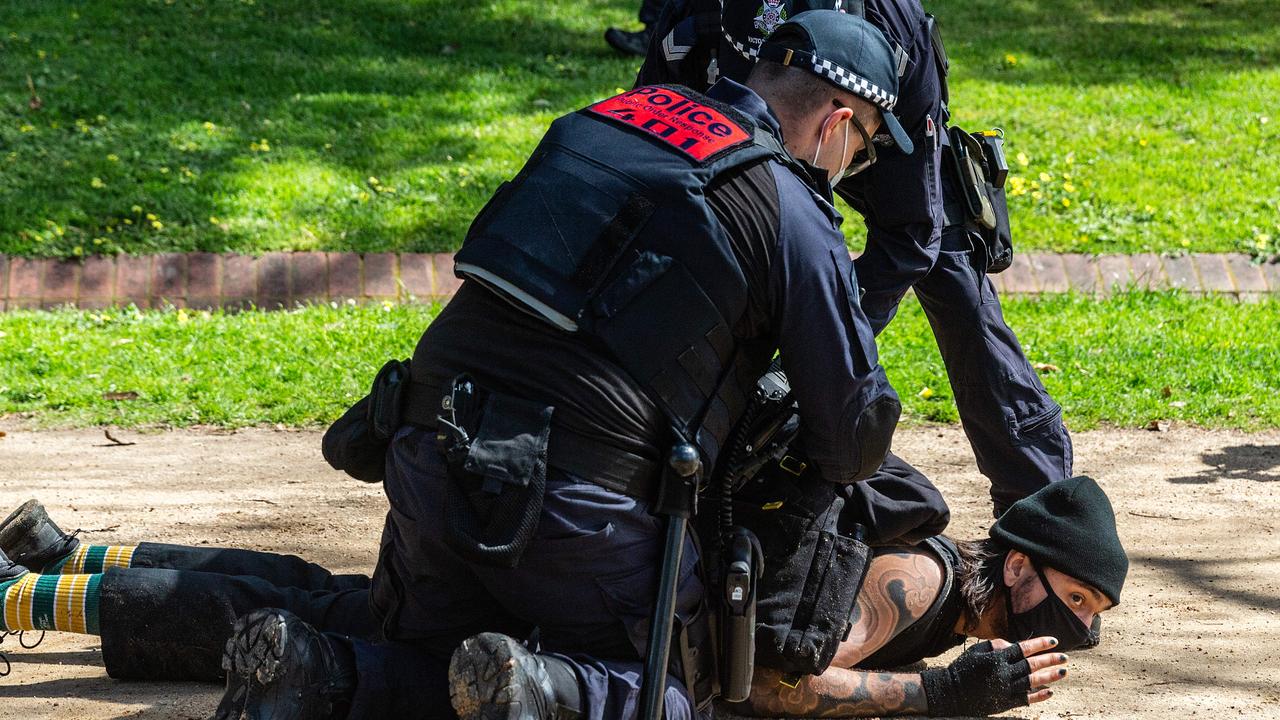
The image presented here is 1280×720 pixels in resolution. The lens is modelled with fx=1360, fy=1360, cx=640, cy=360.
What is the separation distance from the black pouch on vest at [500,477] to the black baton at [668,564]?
0.83ft

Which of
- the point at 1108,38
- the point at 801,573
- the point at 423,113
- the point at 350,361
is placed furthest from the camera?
the point at 1108,38

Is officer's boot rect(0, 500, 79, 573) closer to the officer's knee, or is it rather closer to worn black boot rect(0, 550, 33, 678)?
worn black boot rect(0, 550, 33, 678)

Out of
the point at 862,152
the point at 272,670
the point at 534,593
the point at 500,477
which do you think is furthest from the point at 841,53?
the point at 272,670

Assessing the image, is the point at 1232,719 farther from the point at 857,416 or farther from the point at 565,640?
the point at 565,640

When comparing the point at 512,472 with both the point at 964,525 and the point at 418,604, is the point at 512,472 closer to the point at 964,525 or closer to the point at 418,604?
the point at 418,604

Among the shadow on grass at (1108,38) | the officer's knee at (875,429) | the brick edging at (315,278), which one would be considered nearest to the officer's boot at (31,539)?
the officer's knee at (875,429)

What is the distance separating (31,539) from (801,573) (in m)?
1.93

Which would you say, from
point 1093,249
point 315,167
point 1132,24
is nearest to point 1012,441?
point 1093,249

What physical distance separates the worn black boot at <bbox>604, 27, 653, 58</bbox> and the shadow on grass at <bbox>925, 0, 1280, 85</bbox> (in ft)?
7.43

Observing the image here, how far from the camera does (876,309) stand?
3.86m

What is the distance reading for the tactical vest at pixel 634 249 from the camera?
2594mm

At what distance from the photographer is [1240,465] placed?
201 inches

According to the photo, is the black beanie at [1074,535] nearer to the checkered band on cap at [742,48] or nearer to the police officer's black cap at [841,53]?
the police officer's black cap at [841,53]

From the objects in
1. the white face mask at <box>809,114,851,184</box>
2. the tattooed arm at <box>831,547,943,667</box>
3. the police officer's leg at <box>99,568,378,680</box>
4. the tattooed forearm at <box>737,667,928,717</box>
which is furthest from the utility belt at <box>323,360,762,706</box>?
the white face mask at <box>809,114,851,184</box>
